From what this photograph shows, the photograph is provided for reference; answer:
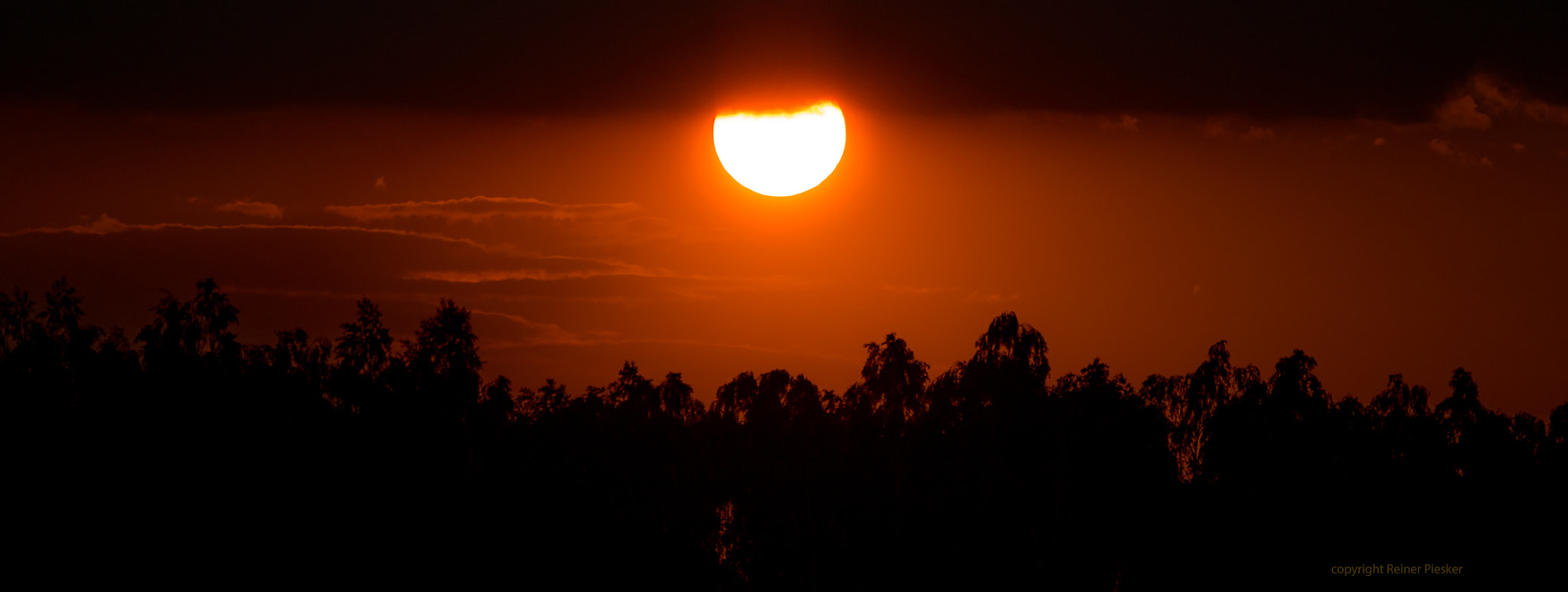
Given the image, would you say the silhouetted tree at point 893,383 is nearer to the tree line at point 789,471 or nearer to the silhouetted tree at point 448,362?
the tree line at point 789,471

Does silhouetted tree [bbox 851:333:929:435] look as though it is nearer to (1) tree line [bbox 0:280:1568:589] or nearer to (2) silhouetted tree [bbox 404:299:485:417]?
(1) tree line [bbox 0:280:1568:589]

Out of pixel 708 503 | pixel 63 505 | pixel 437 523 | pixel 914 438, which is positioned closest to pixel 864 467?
pixel 914 438

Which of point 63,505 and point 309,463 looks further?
point 309,463

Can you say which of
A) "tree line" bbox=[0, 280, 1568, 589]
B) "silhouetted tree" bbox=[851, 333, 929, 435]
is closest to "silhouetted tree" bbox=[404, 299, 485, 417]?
"tree line" bbox=[0, 280, 1568, 589]

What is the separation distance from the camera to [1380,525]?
146 feet

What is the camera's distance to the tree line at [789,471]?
44.5 m

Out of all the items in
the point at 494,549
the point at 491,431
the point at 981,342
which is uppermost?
the point at 981,342

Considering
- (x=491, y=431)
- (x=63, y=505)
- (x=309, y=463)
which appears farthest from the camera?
(x=491, y=431)

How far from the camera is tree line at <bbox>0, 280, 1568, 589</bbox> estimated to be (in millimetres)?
44469

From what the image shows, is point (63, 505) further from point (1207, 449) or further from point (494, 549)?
point (1207, 449)

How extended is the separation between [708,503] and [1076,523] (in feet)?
40.6

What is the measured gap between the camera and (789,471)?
51.3 m

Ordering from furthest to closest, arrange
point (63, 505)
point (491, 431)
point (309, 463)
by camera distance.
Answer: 1. point (491, 431)
2. point (309, 463)
3. point (63, 505)

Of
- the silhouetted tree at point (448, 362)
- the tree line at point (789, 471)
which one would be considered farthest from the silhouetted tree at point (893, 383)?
the silhouetted tree at point (448, 362)
